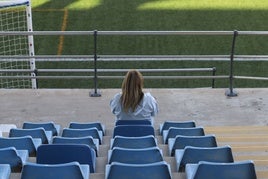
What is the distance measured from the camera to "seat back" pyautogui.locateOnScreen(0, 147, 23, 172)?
14.8 feet

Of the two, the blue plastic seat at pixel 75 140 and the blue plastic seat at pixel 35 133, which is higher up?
the blue plastic seat at pixel 75 140

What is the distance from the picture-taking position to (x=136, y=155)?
4453 millimetres

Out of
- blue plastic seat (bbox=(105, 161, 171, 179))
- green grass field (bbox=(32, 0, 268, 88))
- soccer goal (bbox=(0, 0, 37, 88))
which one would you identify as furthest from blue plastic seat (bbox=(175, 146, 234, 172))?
green grass field (bbox=(32, 0, 268, 88))

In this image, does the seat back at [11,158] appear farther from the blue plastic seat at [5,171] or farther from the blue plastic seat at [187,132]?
the blue plastic seat at [187,132]

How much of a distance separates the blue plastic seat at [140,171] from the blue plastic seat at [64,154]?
56 centimetres

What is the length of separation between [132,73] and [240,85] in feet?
22.2

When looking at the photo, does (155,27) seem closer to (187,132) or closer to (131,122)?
(131,122)

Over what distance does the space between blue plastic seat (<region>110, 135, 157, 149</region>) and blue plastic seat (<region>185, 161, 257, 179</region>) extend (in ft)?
3.03

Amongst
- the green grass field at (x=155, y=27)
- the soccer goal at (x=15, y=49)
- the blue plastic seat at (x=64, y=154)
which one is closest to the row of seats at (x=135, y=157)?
the blue plastic seat at (x=64, y=154)

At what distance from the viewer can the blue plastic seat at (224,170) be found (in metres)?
4.00

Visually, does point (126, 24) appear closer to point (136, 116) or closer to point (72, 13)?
point (72, 13)

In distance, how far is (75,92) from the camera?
A: 857 cm

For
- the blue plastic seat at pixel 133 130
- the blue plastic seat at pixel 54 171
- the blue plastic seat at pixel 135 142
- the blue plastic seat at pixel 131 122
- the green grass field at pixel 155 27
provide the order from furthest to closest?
the green grass field at pixel 155 27, the blue plastic seat at pixel 131 122, the blue plastic seat at pixel 133 130, the blue plastic seat at pixel 135 142, the blue plastic seat at pixel 54 171

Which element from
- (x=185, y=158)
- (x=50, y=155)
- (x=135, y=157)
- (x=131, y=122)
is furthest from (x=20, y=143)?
(x=185, y=158)
